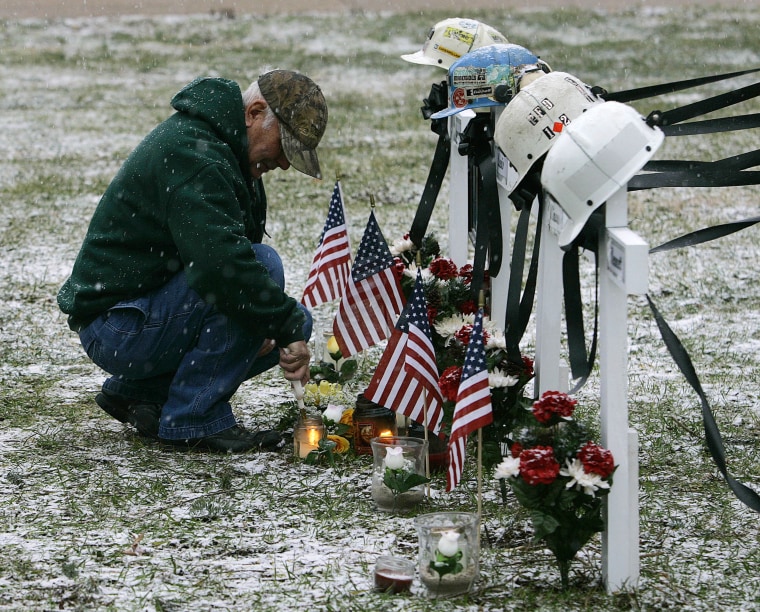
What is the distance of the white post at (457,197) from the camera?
520 cm

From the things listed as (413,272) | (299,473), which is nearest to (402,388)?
(299,473)

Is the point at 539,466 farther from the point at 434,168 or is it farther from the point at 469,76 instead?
the point at 434,168

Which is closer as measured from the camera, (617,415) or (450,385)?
(617,415)

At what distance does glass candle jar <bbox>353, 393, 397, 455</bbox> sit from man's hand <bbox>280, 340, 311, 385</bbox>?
0.29m

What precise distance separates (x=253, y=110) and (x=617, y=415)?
6.51 feet

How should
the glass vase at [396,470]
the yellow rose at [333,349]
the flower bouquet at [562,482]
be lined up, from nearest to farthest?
the flower bouquet at [562,482] → the glass vase at [396,470] → the yellow rose at [333,349]

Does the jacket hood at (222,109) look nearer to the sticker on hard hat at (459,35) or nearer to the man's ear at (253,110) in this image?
the man's ear at (253,110)

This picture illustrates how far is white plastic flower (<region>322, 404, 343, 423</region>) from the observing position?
4.57m

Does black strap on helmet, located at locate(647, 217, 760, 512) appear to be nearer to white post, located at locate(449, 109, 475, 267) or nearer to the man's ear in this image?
the man's ear

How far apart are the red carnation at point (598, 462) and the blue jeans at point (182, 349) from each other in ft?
5.69

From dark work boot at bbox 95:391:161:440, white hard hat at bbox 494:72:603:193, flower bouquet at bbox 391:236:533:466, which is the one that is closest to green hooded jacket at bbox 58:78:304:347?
dark work boot at bbox 95:391:161:440

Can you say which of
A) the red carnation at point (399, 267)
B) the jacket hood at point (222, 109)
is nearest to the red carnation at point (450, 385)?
the red carnation at point (399, 267)

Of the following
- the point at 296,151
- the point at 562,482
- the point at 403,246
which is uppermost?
the point at 296,151

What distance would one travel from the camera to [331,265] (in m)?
5.15
